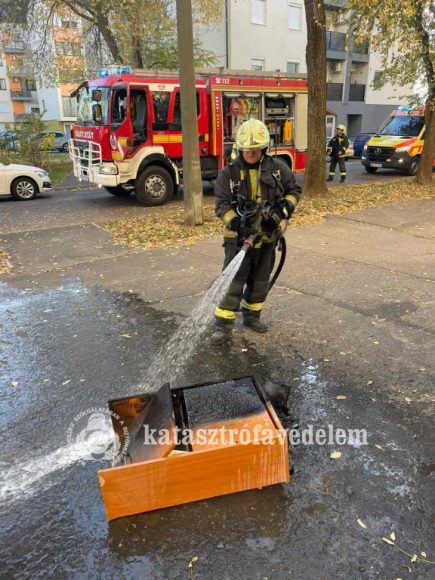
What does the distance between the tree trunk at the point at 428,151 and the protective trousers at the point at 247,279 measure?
1223 cm

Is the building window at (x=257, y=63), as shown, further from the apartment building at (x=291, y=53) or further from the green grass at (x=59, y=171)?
the green grass at (x=59, y=171)

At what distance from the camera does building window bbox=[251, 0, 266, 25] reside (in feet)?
94.0

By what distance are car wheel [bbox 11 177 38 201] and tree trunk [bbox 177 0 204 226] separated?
20.3 feet

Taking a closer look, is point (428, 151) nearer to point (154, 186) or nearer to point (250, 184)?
point (154, 186)

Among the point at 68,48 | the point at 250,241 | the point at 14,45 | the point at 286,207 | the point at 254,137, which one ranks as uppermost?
the point at 14,45

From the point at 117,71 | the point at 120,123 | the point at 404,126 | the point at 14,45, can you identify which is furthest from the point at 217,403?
the point at 14,45

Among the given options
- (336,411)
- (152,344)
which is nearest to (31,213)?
(152,344)

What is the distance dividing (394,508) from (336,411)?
2.93ft

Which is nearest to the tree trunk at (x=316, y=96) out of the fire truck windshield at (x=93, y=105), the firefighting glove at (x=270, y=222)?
the fire truck windshield at (x=93, y=105)

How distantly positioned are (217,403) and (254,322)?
185 cm

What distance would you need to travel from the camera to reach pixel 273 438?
2500 millimetres

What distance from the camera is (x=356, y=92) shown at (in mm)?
36562

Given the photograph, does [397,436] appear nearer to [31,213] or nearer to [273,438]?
[273,438]

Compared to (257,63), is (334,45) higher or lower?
higher
